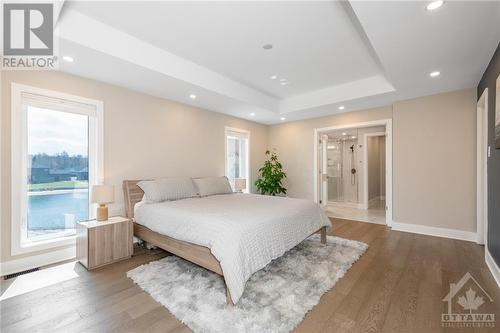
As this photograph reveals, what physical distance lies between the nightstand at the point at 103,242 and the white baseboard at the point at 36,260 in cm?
20

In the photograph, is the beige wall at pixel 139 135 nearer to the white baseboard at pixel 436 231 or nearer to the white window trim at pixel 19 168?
the white window trim at pixel 19 168

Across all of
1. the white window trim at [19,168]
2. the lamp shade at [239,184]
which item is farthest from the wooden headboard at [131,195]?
the lamp shade at [239,184]

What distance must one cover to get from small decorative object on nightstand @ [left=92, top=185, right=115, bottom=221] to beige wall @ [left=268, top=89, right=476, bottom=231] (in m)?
4.83

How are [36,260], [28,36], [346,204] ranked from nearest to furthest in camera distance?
1. [28,36]
2. [36,260]
3. [346,204]

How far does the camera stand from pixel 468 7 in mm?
1804

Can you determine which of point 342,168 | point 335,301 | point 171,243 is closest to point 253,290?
point 335,301

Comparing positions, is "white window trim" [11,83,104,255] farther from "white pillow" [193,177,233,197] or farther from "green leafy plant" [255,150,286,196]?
"green leafy plant" [255,150,286,196]

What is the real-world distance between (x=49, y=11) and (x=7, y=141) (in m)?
1.53

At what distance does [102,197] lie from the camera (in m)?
2.85

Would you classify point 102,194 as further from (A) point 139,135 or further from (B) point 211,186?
(B) point 211,186

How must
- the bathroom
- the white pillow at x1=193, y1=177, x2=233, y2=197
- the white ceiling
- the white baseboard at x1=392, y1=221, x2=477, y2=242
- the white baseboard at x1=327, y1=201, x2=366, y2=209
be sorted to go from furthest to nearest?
the white baseboard at x1=327, y1=201, x2=366, y2=209 → the bathroom → the white pillow at x1=193, y1=177, x2=233, y2=197 → the white baseboard at x1=392, y1=221, x2=477, y2=242 → the white ceiling

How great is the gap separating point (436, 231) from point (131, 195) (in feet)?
16.7

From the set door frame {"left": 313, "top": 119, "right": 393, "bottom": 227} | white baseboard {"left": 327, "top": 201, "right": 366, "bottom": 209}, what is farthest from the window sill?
white baseboard {"left": 327, "top": 201, "right": 366, "bottom": 209}

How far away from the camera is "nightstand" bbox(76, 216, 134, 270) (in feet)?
8.56
